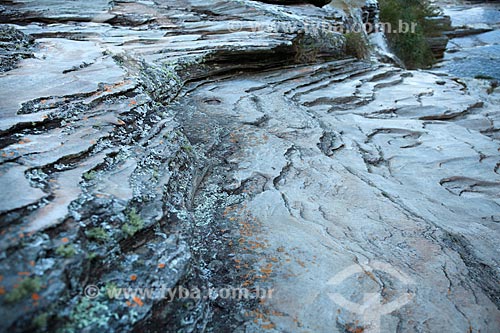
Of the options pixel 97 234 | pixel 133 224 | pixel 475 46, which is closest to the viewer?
pixel 97 234

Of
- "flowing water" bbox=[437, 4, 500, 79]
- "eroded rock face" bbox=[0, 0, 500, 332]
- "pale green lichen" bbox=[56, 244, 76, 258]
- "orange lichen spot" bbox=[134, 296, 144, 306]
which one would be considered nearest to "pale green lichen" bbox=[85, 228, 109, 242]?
"eroded rock face" bbox=[0, 0, 500, 332]

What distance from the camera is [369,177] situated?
11.9 ft

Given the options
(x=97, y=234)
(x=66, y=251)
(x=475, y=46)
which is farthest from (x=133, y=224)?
(x=475, y=46)

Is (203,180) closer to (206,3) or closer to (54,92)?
(54,92)

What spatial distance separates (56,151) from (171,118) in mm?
1262

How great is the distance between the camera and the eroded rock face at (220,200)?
1.64 m

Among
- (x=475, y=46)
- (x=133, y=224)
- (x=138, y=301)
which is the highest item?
(x=133, y=224)

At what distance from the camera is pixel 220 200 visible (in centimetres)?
291

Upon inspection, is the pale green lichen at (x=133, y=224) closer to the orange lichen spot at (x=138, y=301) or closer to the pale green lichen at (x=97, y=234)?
the pale green lichen at (x=97, y=234)

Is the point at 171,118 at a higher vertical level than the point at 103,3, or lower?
lower

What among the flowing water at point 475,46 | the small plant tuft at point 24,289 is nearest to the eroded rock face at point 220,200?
the small plant tuft at point 24,289

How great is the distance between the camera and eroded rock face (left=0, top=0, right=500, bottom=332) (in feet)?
5.38

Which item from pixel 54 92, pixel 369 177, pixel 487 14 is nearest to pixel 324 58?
pixel 369 177

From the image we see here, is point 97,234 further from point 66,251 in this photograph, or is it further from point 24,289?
point 24,289
